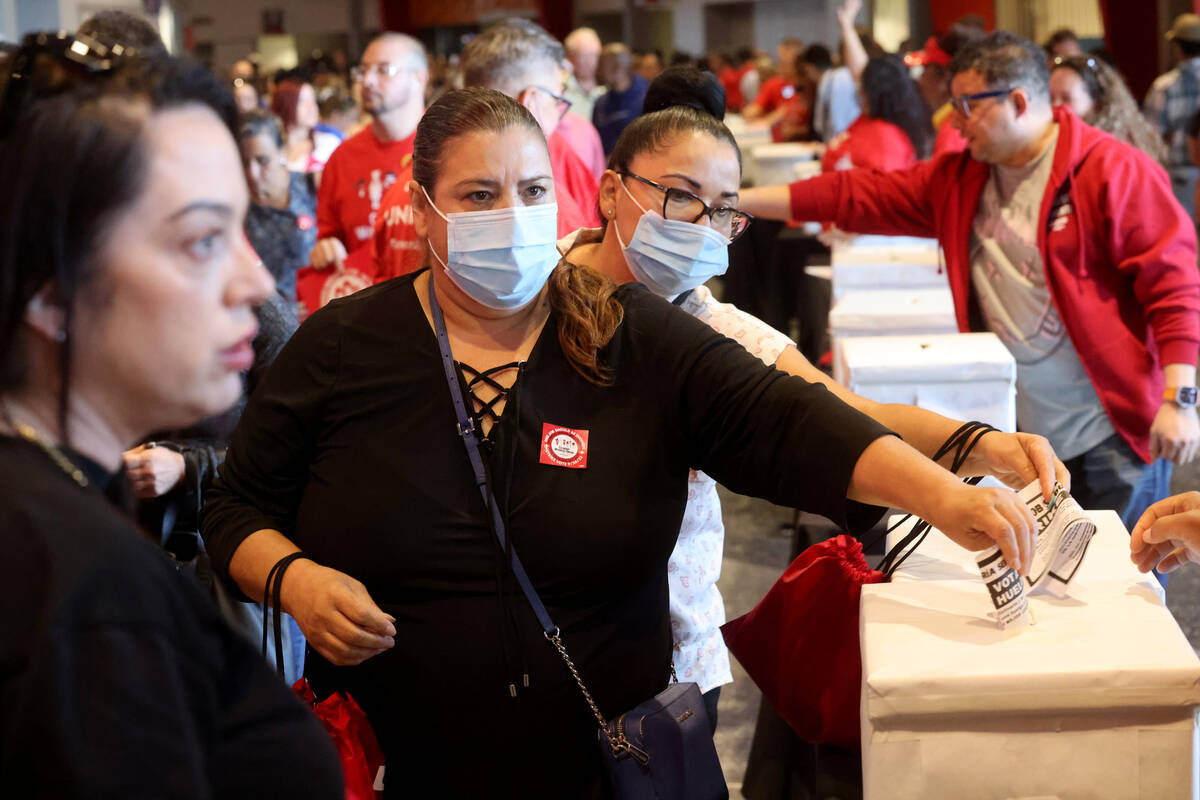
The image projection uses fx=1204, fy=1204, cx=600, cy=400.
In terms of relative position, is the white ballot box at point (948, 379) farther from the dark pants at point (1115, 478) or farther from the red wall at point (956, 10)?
the red wall at point (956, 10)

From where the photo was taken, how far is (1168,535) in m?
1.60

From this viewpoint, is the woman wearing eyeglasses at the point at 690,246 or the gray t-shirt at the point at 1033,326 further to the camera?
the gray t-shirt at the point at 1033,326

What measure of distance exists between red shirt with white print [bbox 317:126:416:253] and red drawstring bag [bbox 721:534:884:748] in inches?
103

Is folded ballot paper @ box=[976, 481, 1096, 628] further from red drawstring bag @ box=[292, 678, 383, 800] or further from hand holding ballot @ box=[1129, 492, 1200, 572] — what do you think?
red drawstring bag @ box=[292, 678, 383, 800]

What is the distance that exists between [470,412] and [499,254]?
249 mm

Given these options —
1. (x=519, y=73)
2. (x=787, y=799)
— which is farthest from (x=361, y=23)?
(x=787, y=799)

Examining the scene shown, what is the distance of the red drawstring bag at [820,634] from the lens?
5.60 ft

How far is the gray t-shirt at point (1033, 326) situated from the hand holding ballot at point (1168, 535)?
149 centimetres

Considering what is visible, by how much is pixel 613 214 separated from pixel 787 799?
48.0 inches

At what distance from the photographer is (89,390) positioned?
899mm

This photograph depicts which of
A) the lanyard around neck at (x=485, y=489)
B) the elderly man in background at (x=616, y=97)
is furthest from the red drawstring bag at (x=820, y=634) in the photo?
the elderly man in background at (x=616, y=97)

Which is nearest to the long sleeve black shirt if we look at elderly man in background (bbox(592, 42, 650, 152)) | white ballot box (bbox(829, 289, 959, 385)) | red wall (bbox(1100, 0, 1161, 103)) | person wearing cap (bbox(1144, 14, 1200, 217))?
white ballot box (bbox(829, 289, 959, 385))

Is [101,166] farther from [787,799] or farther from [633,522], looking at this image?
[787,799]

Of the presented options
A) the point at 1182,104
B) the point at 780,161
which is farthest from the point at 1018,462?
the point at 1182,104
